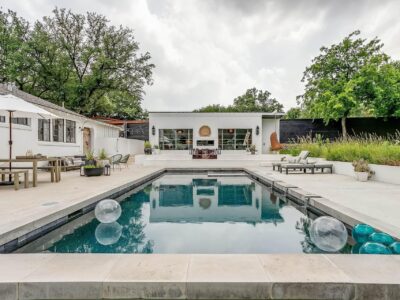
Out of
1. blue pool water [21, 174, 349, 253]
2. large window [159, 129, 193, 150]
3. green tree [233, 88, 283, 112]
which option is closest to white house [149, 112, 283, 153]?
large window [159, 129, 193, 150]

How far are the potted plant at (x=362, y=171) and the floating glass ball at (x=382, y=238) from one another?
5.68m

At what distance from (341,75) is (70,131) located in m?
18.9

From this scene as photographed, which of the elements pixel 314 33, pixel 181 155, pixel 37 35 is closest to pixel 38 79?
pixel 37 35

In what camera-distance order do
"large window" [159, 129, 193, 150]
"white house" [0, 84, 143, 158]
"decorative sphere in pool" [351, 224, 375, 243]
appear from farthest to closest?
"large window" [159, 129, 193, 150], "white house" [0, 84, 143, 158], "decorative sphere in pool" [351, 224, 375, 243]

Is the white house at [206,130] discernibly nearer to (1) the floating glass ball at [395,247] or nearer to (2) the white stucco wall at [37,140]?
(2) the white stucco wall at [37,140]

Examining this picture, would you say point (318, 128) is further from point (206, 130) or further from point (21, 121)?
point (21, 121)

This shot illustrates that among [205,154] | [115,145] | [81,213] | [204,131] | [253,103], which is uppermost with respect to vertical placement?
[253,103]

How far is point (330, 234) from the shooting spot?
3025 mm

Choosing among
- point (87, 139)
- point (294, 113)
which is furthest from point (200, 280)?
point (294, 113)

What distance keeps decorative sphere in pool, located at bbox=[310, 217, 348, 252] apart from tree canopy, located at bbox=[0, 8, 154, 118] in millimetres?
21407

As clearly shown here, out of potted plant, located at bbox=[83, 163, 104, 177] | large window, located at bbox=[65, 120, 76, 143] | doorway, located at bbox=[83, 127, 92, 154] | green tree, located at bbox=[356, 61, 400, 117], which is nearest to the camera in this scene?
potted plant, located at bbox=[83, 163, 104, 177]

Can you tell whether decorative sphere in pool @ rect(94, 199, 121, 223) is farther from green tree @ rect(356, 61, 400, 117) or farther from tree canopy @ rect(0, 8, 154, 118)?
green tree @ rect(356, 61, 400, 117)

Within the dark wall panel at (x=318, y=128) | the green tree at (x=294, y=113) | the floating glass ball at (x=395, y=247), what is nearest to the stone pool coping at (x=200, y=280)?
the floating glass ball at (x=395, y=247)

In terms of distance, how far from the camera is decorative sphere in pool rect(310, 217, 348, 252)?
3.01 m
